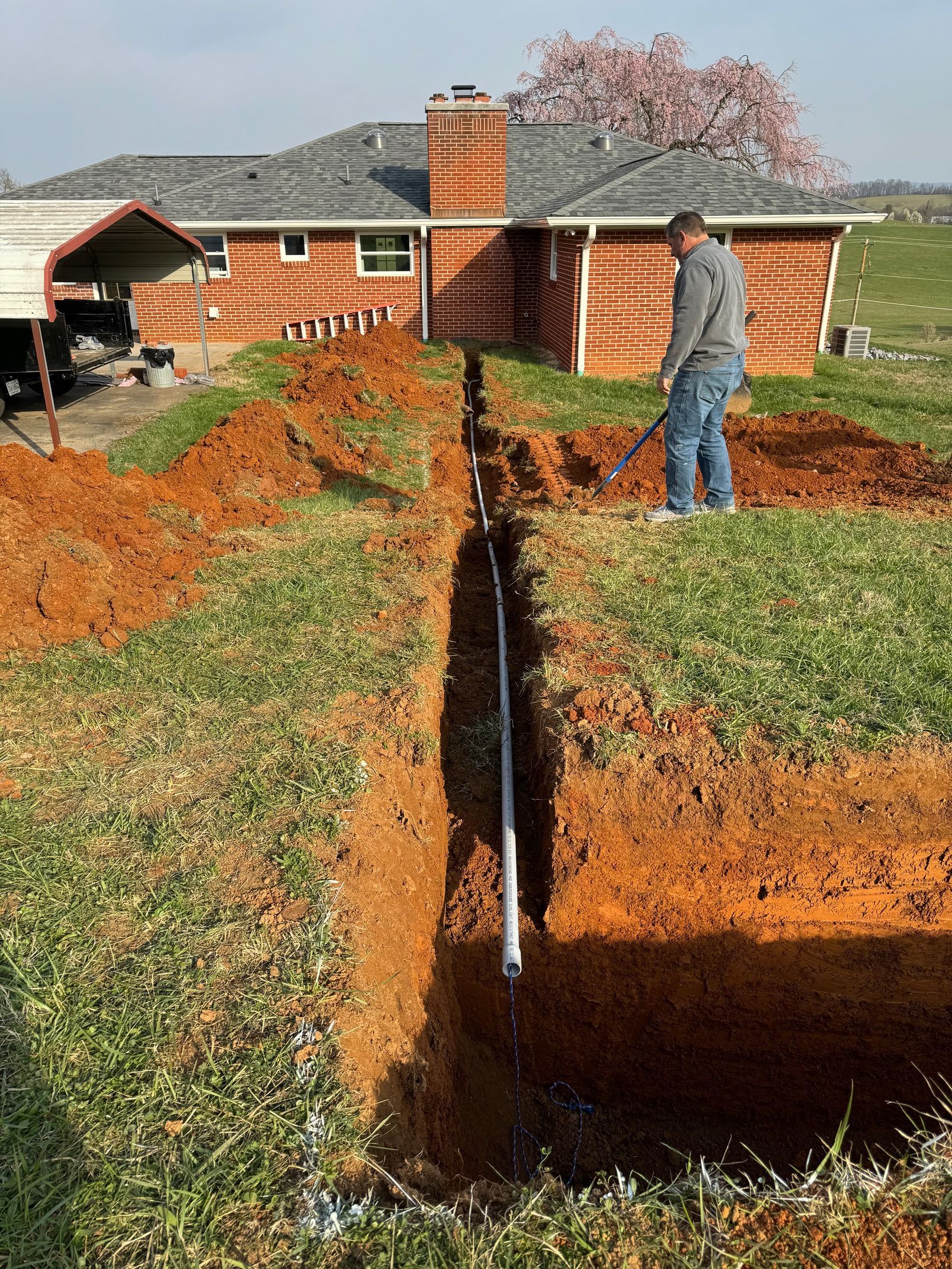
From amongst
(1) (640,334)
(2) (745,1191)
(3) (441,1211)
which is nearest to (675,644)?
(2) (745,1191)

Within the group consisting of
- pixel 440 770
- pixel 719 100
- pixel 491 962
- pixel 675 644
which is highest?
pixel 719 100

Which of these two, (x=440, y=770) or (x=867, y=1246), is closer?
(x=867, y=1246)

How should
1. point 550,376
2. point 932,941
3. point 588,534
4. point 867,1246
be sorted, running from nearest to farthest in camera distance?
point 867,1246, point 932,941, point 588,534, point 550,376

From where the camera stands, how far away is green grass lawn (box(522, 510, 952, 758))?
405 centimetres

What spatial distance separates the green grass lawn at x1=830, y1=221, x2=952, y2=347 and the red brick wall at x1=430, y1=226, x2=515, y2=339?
32.7 feet

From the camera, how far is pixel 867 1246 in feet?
6.68

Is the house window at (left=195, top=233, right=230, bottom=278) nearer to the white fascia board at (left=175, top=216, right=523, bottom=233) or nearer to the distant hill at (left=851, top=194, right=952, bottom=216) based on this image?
the white fascia board at (left=175, top=216, right=523, bottom=233)

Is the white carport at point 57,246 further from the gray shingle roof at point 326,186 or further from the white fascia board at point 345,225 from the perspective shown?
the gray shingle roof at point 326,186

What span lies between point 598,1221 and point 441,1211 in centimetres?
40

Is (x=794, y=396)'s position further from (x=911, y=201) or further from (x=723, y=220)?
(x=911, y=201)

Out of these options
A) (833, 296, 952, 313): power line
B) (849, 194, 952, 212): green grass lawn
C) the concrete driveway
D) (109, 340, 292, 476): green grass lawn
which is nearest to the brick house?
(109, 340, 292, 476): green grass lawn

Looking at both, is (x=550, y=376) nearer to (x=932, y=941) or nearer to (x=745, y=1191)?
(x=932, y=941)

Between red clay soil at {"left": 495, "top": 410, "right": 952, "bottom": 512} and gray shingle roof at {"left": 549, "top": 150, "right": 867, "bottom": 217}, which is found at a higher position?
gray shingle roof at {"left": 549, "top": 150, "right": 867, "bottom": 217}

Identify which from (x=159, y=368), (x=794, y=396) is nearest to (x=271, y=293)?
(x=159, y=368)
